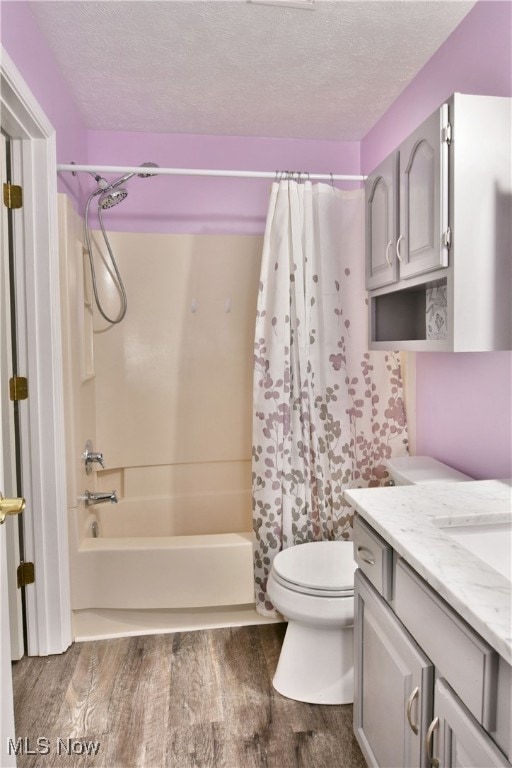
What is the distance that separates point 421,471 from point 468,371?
1.34 ft

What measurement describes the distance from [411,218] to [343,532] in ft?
4.49

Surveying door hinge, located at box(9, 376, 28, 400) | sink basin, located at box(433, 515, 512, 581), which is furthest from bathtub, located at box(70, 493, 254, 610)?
sink basin, located at box(433, 515, 512, 581)

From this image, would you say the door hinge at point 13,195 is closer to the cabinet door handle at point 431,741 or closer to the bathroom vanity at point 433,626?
the bathroom vanity at point 433,626

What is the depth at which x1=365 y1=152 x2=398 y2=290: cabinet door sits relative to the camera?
1.85 metres

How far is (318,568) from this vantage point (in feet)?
6.45

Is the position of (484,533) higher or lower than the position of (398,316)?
lower

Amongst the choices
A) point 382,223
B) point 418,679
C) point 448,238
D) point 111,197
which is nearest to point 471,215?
point 448,238

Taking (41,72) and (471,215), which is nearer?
(471,215)

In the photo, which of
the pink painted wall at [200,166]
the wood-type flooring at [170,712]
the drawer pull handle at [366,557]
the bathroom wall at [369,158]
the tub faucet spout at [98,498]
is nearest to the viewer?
the drawer pull handle at [366,557]

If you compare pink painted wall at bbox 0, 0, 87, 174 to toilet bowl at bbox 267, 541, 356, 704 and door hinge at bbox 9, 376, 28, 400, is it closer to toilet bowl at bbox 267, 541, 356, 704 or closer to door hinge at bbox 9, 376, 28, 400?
door hinge at bbox 9, 376, 28, 400

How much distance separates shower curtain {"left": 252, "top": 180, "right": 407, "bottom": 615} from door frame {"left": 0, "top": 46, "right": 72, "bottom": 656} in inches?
31.9

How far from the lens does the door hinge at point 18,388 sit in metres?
2.05

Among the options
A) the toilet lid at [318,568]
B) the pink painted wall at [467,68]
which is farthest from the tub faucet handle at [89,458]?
the pink painted wall at [467,68]

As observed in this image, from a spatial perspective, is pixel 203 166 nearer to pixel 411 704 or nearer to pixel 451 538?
pixel 451 538
